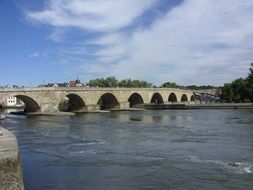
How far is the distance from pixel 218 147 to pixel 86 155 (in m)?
6.26

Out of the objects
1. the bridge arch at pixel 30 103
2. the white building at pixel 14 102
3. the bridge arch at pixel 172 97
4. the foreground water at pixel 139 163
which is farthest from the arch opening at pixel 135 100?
the foreground water at pixel 139 163

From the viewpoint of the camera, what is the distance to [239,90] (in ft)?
315

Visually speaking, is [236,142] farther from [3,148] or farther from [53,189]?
[3,148]

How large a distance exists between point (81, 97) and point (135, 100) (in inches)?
874

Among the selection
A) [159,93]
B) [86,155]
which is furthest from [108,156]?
[159,93]

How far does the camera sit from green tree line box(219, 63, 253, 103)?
9312cm

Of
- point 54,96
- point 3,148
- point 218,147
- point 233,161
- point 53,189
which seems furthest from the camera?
point 54,96

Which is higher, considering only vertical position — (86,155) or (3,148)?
(3,148)

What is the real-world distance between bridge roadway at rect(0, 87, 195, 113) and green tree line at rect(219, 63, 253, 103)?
14.7 metres

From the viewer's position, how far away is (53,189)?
1207 cm

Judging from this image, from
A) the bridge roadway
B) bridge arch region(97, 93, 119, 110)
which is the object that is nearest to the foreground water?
the bridge roadway

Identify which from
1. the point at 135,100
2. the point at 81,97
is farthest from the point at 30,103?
the point at 135,100

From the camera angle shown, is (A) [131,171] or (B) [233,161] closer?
(A) [131,171]

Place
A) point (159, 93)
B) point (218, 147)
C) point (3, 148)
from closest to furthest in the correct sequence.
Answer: point (3, 148) < point (218, 147) < point (159, 93)
